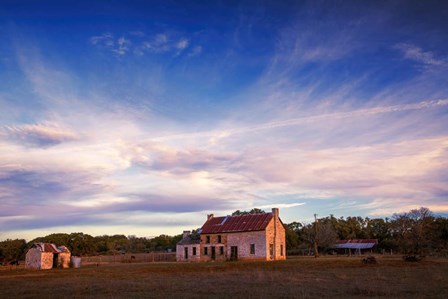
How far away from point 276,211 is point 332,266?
1878cm

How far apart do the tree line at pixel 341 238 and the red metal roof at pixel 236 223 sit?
8244 millimetres

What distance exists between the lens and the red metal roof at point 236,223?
54.0 meters

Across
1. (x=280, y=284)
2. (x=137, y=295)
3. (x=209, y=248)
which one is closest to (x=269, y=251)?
(x=209, y=248)

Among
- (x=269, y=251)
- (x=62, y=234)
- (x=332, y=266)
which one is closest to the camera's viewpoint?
(x=332, y=266)

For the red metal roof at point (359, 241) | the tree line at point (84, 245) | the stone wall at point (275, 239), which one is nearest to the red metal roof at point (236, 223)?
the stone wall at point (275, 239)

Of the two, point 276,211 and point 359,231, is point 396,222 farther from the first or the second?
point 276,211

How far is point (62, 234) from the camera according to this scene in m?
91.2

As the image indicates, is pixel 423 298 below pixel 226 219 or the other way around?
below

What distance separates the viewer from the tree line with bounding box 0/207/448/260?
208ft

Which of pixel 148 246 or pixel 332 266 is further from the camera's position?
pixel 148 246

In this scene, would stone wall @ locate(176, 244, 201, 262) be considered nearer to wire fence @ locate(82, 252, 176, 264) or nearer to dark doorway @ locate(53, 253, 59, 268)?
wire fence @ locate(82, 252, 176, 264)

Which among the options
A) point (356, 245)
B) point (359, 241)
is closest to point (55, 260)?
point (356, 245)

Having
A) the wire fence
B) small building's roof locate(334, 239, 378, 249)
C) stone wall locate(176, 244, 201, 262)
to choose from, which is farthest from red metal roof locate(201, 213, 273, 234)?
small building's roof locate(334, 239, 378, 249)

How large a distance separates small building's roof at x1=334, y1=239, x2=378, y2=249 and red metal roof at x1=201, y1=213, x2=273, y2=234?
30804mm
